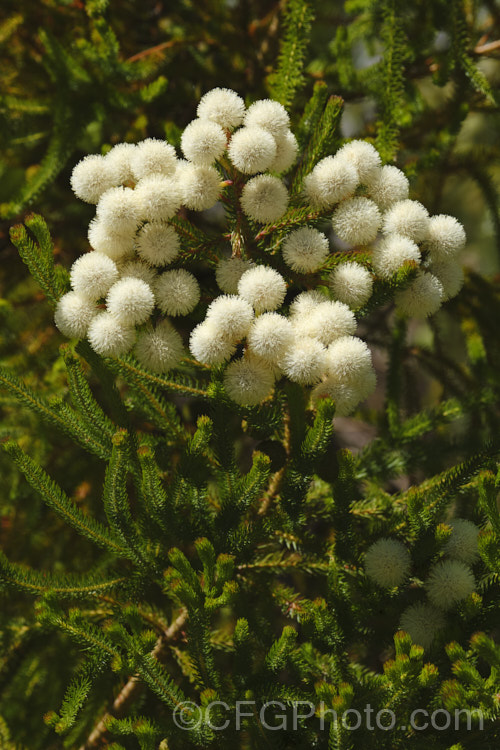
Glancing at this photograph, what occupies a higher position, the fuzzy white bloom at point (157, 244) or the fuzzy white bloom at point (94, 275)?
the fuzzy white bloom at point (157, 244)

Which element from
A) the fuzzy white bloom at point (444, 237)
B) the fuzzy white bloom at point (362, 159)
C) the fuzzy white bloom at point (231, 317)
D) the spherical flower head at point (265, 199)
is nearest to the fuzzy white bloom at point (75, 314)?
the fuzzy white bloom at point (231, 317)

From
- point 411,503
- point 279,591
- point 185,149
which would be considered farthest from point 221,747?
point 185,149

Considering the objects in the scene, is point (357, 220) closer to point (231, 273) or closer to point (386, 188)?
point (386, 188)

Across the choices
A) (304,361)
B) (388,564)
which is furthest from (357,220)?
(388,564)

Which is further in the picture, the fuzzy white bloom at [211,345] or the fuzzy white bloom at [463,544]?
the fuzzy white bloom at [463,544]

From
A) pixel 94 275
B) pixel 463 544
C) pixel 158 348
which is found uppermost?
pixel 94 275

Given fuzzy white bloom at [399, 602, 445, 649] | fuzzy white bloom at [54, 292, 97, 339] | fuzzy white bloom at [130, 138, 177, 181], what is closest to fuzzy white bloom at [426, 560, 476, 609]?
fuzzy white bloom at [399, 602, 445, 649]

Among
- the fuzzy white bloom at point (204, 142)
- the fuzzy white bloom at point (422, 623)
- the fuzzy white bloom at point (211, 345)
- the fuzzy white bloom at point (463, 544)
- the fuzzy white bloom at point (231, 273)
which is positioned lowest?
the fuzzy white bloom at point (422, 623)

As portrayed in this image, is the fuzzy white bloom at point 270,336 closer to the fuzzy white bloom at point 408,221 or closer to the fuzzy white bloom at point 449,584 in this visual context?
the fuzzy white bloom at point 408,221
